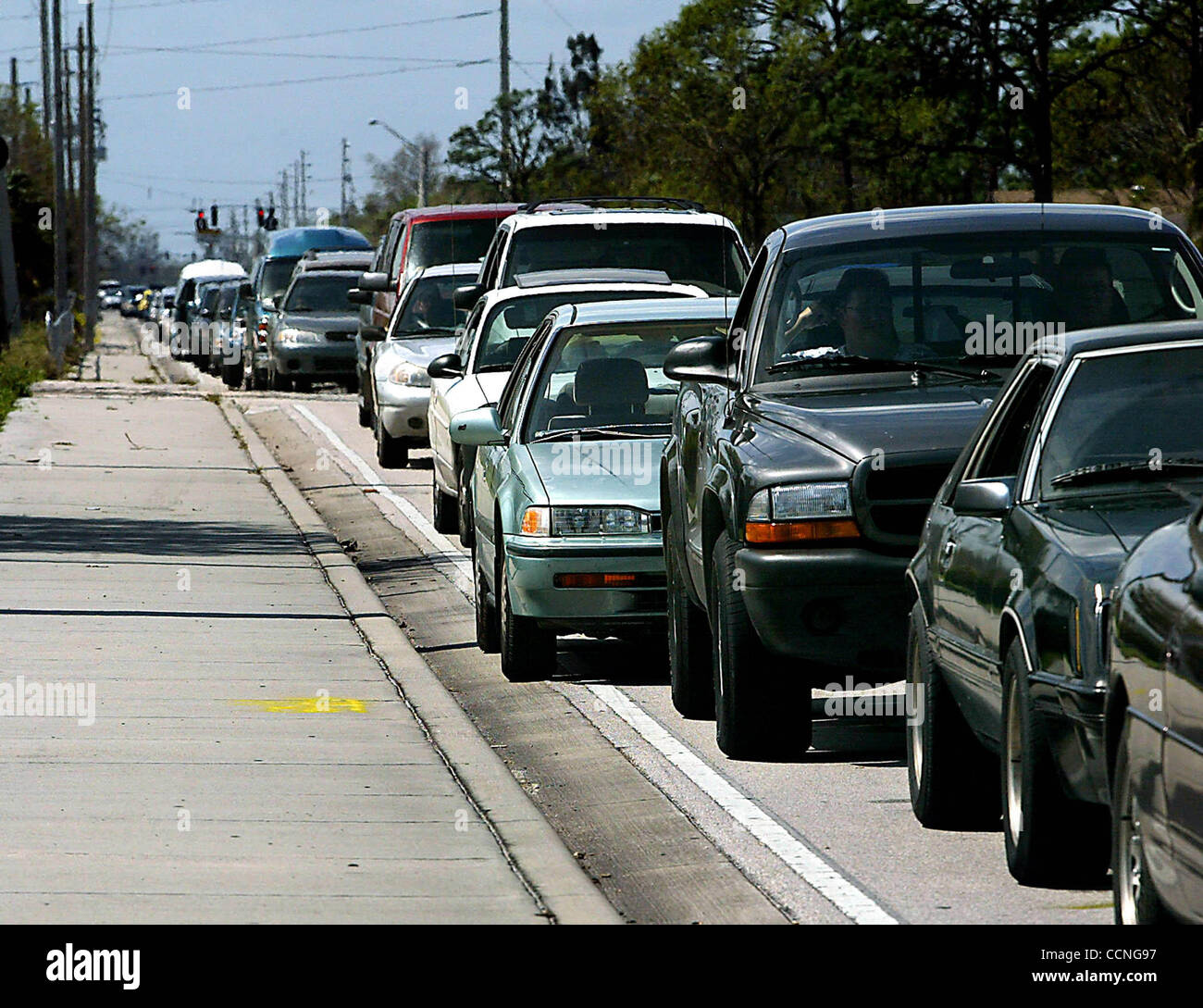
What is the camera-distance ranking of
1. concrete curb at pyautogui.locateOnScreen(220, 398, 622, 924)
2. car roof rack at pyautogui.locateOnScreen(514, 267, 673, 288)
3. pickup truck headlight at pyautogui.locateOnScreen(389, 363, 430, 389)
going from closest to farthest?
concrete curb at pyautogui.locateOnScreen(220, 398, 622, 924), car roof rack at pyautogui.locateOnScreen(514, 267, 673, 288), pickup truck headlight at pyautogui.locateOnScreen(389, 363, 430, 389)

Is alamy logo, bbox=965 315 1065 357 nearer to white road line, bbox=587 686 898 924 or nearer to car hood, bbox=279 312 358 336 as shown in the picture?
white road line, bbox=587 686 898 924

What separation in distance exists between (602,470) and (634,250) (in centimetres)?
849

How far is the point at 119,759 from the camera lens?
29.6 ft

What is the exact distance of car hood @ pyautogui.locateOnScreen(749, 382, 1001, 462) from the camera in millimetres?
8305

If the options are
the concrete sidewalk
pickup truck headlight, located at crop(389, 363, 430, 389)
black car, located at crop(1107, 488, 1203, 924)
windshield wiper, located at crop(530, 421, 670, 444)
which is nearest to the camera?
black car, located at crop(1107, 488, 1203, 924)

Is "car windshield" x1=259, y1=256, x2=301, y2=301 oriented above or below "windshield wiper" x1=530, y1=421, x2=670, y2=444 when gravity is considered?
above

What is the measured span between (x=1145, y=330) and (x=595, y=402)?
537cm

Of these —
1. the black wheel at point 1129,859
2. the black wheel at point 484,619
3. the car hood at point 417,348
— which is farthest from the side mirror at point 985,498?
the car hood at point 417,348

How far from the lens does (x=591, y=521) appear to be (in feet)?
36.0

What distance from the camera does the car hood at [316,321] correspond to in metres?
36.0

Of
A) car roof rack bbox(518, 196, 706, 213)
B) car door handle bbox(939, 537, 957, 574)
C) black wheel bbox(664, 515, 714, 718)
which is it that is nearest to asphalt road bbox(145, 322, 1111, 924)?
black wheel bbox(664, 515, 714, 718)

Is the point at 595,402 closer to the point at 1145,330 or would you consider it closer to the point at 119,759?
the point at 119,759

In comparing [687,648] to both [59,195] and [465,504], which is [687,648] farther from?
[59,195]

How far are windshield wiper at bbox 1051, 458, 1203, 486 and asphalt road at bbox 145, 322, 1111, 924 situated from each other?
1.14 m
